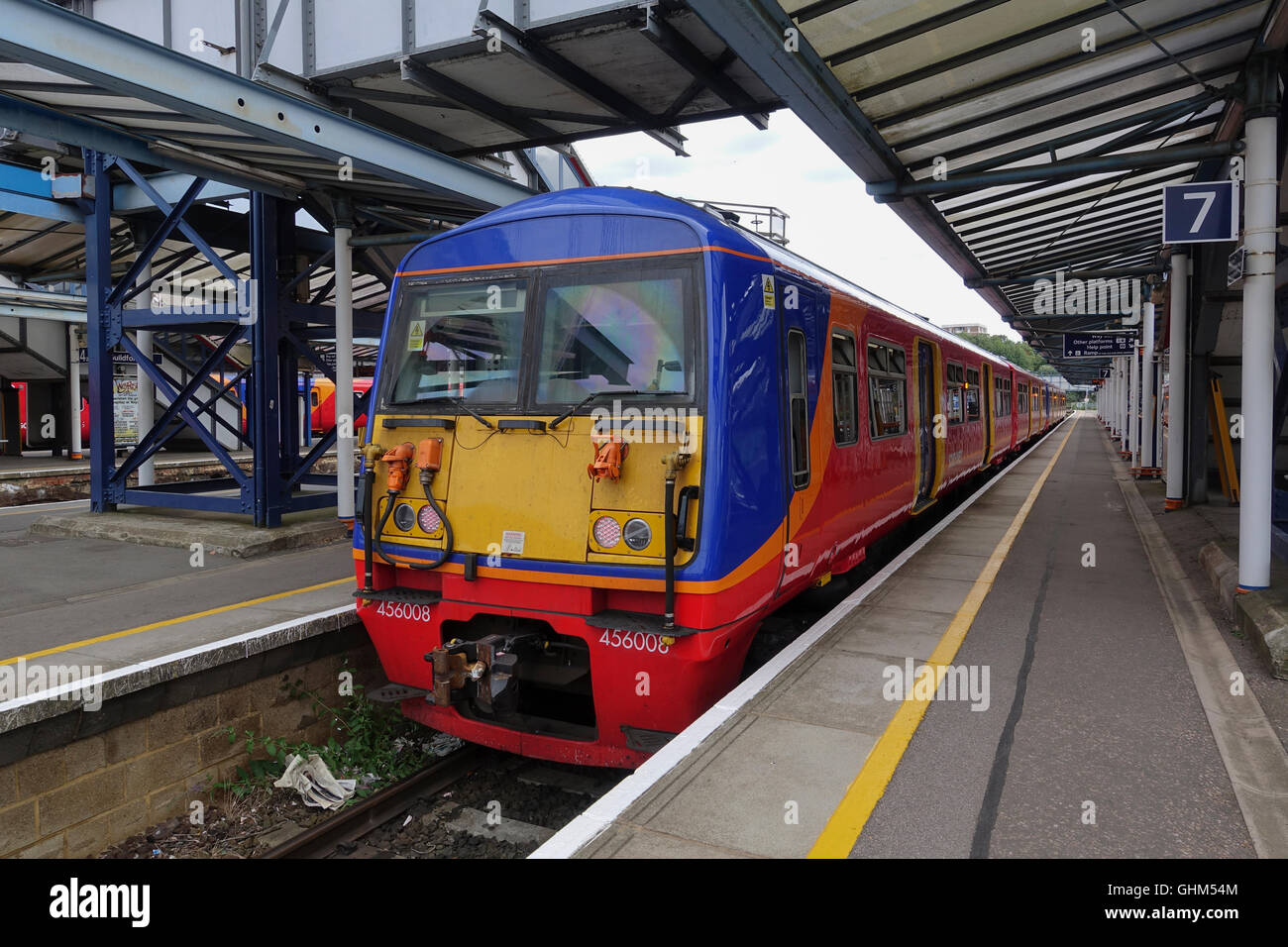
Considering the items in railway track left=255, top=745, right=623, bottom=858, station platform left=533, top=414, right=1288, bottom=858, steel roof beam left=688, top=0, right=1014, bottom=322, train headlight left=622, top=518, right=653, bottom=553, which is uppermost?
steel roof beam left=688, top=0, right=1014, bottom=322

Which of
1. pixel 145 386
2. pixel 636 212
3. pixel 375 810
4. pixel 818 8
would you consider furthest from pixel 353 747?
pixel 145 386

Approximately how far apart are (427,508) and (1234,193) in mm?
6063

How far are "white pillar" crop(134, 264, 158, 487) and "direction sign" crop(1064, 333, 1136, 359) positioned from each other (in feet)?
62.5

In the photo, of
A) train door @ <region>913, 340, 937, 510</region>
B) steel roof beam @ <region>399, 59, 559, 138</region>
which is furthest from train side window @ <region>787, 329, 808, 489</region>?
steel roof beam @ <region>399, 59, 559, 138</region>

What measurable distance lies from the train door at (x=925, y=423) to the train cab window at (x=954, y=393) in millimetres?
840

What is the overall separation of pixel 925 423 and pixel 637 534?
601 cm

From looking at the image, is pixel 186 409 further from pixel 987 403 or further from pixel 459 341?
pixel 987 403

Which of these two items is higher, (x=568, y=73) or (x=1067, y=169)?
(x=568, y=73)

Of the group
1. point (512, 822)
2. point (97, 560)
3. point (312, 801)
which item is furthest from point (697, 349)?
point (97, 560)

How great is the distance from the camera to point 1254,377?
19.8ft

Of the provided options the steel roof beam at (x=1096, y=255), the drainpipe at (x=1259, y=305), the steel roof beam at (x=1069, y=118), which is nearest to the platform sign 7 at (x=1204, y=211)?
the drainpipe at (x=1259, y=305)

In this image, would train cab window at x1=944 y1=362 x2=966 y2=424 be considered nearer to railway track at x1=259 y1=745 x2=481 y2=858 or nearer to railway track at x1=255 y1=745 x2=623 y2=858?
railway track at x1=255 y1=745 x2=623 y2=858

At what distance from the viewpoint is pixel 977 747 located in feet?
13.1

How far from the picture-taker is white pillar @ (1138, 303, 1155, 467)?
16.6 m
